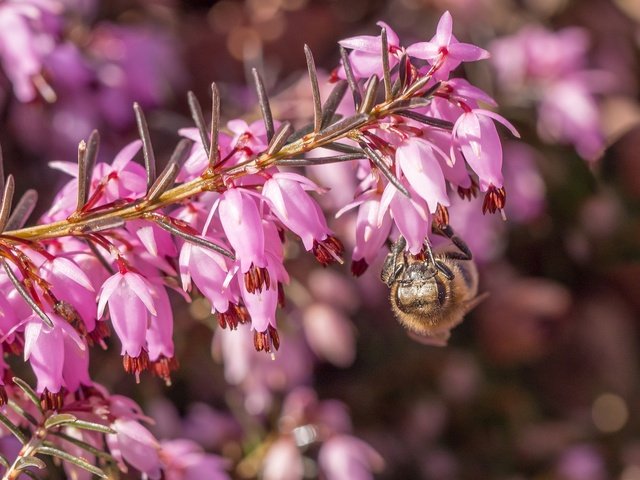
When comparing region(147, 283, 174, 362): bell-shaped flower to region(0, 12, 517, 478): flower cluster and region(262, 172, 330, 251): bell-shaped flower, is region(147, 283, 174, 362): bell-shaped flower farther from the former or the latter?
region(262, 172, 330, 251): bell-shaped flower

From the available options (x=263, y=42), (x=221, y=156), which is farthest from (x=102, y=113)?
(x=221, y=156)

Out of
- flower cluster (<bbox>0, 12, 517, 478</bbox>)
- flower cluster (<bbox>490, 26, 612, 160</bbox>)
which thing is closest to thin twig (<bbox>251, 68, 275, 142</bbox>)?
flower cluster (<bbox>0, 12, 517, 478</bbox>)

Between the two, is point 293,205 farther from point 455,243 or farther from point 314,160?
point 455,243

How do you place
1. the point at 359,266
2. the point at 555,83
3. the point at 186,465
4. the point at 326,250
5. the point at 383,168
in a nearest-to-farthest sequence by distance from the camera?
1. the point at 383,168
2. the point at 326,250
3. the point at 359,266
4. the point at 186,465
5. the point at 555,83

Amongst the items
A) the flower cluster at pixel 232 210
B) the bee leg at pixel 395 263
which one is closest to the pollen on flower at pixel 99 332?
the flower cluster at pixel 232 210

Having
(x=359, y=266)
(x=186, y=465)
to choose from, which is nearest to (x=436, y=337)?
(x=359, y=266)

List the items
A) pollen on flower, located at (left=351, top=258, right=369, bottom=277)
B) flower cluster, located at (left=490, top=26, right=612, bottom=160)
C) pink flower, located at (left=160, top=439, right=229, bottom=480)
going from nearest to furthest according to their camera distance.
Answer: pollen on flower, located at (left=351, top=258, right=369, bottom=277), pink flower, located at (left=160, top=439, right=229, bottom=480), flower cluster, located at (left=490, top=26, right=612, bottom=160)

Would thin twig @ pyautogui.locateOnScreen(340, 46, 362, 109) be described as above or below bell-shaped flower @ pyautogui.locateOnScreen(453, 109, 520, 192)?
above
